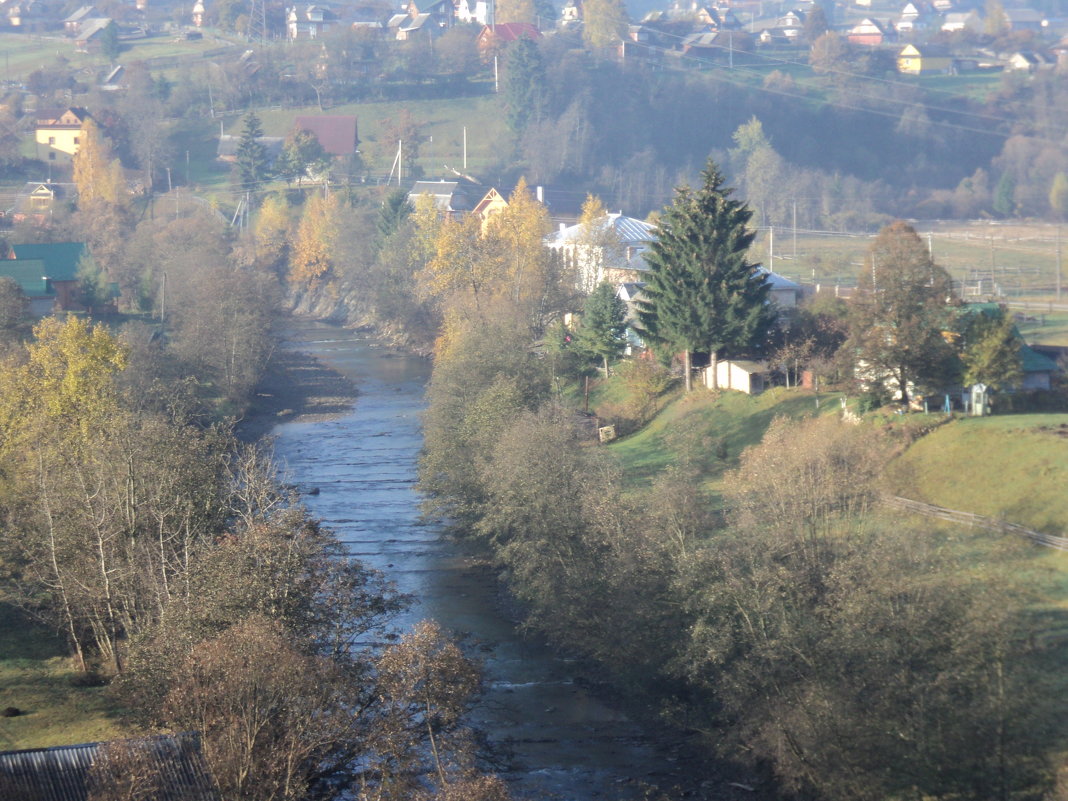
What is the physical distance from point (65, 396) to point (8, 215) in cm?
4913

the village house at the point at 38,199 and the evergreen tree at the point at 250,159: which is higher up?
the evergreen tree at the point at 250,159

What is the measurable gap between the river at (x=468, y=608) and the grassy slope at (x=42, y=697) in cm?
561

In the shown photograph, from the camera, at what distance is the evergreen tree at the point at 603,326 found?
37156mm

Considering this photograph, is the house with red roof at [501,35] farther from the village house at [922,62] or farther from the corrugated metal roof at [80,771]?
the corrugated metal roof at [80,771]

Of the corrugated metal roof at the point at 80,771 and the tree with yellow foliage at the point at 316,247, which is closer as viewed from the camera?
the corrugated metal roof at the point at 80,771

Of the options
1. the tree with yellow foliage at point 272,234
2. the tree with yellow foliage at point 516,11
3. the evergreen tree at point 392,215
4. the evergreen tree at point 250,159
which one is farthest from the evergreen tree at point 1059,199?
the tree with yellow foliage at point 516,11

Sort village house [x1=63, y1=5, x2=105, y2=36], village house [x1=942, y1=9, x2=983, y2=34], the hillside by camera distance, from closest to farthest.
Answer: the hillside
village house [x1=63, y1=5, x2=105, y2=36]
village house [x1=942, y1=9, x2=983, y2=34]

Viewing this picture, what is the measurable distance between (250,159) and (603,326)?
45.7 meters

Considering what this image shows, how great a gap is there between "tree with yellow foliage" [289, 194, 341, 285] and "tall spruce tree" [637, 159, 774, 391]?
107ft

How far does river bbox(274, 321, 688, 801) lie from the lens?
17.3 m

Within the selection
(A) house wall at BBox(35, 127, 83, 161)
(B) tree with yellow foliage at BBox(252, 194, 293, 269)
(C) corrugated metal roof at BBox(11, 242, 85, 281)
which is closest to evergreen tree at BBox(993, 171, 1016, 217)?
(B) tree with yellow foliage at BBox(252, 194, 293, 269)

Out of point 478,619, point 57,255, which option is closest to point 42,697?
point 478,619

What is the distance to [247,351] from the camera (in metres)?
42.1

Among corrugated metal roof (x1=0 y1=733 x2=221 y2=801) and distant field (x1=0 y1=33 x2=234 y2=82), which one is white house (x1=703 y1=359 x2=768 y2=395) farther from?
distant field (x1=0 y1=33 x2=234 y2=82)
